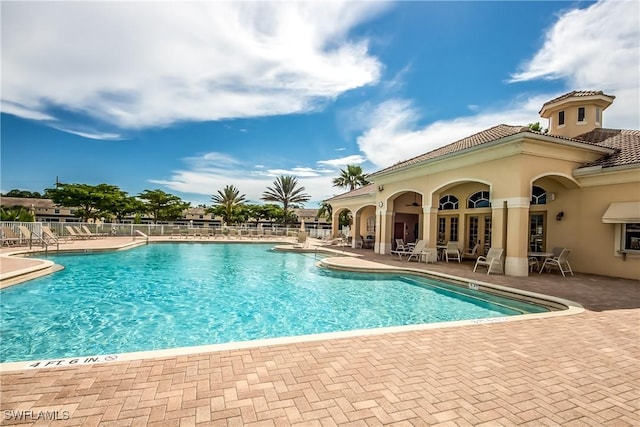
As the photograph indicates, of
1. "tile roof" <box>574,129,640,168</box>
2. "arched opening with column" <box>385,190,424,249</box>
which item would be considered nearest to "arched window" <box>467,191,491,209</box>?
"arched opening with column" <box>385,190,424,249</box>

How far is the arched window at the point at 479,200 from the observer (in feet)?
49.8

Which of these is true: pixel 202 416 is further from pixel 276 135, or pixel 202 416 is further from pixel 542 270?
pixel 276 135

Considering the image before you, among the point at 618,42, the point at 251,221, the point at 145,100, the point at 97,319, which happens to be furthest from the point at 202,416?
the point at 251,221

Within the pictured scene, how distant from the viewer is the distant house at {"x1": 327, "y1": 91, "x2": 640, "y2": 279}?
10492 mm

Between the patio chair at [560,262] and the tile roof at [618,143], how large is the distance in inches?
133

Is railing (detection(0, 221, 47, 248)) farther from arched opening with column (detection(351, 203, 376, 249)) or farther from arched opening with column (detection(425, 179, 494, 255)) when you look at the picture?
arched opening with column (detection(425, 179, 494, 255))

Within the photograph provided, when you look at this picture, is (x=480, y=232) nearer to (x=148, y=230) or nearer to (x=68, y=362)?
(x=68, y=362)

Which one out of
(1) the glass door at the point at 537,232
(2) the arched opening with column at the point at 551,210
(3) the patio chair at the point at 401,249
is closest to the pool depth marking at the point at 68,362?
(2) the arched opening with column at the point at 551,210

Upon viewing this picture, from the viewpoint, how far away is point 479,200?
15.6 m

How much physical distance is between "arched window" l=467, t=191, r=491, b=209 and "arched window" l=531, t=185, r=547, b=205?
1.94 m

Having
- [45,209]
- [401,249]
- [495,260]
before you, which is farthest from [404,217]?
[45,209]

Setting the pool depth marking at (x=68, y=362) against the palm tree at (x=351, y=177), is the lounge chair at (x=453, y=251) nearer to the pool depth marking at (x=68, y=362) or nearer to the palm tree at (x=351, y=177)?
the pool depth marking at (x=68, y=362)

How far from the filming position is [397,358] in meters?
3.67

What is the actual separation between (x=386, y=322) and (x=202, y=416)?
4.86m
